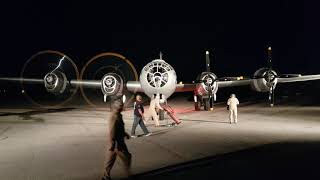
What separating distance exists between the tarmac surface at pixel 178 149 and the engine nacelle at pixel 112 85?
3.42 meters

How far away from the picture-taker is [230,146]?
1282 centimetres

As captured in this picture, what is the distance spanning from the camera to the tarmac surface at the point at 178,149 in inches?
378

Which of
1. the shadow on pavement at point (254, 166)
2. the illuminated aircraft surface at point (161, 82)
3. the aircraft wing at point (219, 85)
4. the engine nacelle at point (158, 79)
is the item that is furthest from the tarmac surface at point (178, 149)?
the aircraft wing at point (219, 85)

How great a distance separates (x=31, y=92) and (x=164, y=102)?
104ft

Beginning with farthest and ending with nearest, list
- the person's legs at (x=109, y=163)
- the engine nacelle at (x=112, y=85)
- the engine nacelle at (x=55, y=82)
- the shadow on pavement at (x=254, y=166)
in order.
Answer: the engine nacelle at (x=55, y=82)
the engine nacelle at (x=112, y=85)
the shadow on pavement at (x=254, y=166)
the person's legs at (x=109, y=163)

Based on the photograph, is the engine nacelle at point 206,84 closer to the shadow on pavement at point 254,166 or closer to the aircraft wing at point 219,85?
the aircraft wing at point 219,85

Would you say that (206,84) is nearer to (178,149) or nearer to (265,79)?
(265,79)

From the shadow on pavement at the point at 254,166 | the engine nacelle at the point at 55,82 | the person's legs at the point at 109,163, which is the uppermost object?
the engine nacelle at the point at 55,82

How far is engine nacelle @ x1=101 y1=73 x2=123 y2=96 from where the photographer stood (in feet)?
78.5

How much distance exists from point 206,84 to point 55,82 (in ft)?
30.2

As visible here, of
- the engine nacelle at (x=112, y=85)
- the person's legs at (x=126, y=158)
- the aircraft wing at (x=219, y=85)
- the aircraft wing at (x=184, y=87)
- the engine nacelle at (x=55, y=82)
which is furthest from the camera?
the engine nacelle at (x=55, y=82)

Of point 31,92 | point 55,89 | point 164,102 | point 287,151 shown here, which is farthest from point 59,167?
point 31,92

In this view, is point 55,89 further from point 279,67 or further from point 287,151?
point 279,67

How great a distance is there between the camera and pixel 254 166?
9.98 metres
